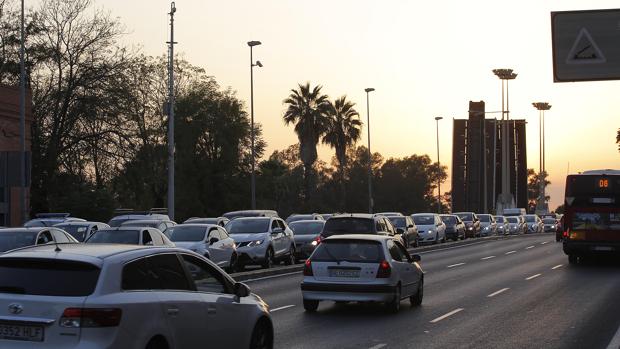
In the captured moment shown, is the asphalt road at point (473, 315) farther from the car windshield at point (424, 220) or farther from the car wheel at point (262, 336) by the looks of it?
the car windshield at point (424, 220)

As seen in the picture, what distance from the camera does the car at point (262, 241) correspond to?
3080 cm

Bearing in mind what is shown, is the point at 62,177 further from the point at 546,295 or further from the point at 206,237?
the point at 546,295

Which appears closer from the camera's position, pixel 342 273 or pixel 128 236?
pixel 342 273

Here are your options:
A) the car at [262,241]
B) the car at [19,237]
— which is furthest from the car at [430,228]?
the car at [19,237]

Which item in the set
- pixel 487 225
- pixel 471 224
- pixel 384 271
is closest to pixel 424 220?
pixel 471 224

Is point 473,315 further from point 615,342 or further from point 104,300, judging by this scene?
point 104,300

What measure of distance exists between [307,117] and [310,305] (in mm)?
56432

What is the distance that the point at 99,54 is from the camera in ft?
163

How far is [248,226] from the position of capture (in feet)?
106

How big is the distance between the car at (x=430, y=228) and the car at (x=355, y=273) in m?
33.8

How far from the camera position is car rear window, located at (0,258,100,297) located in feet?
26.2

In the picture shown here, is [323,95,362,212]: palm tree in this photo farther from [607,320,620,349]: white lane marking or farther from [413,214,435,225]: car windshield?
[607,320,620,349]: white lane marking

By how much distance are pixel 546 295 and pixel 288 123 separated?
176 feet

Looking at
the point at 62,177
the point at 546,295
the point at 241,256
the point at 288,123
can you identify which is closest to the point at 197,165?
the point at 288,123
